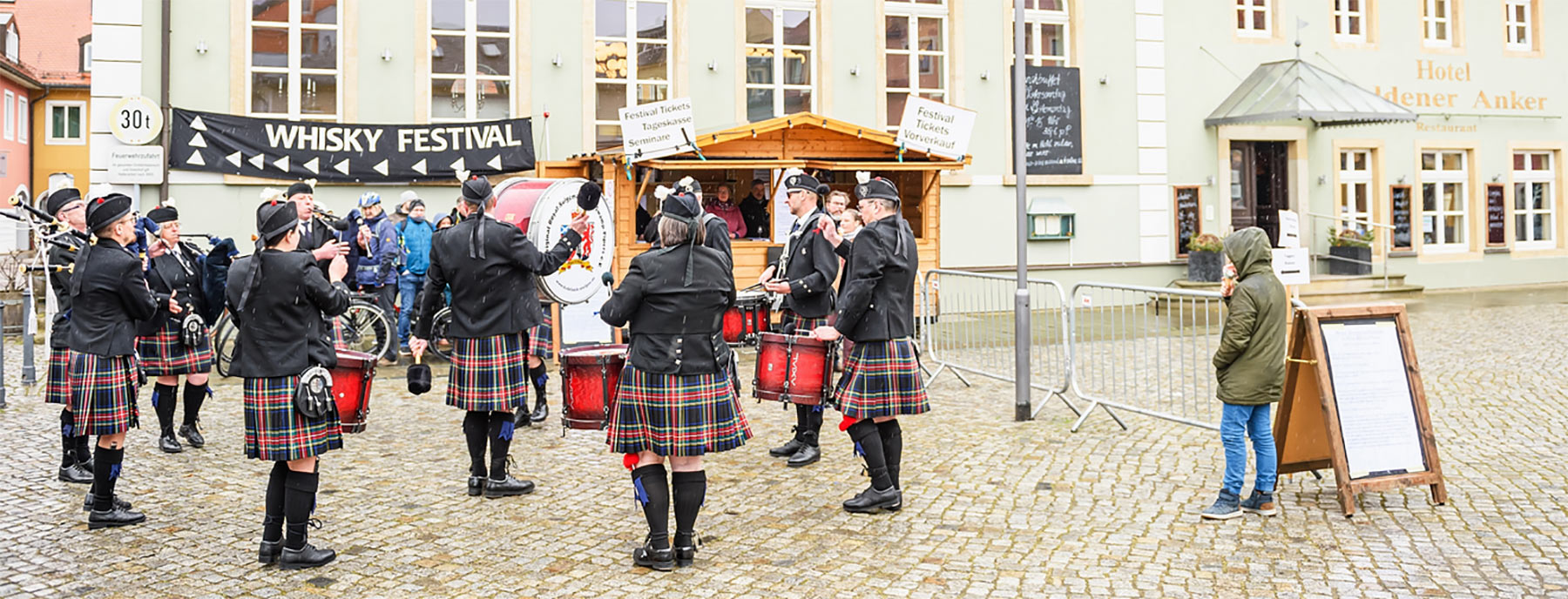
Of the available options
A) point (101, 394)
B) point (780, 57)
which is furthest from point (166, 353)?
point (780, 57)

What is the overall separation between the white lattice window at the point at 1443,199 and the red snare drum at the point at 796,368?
18168mm

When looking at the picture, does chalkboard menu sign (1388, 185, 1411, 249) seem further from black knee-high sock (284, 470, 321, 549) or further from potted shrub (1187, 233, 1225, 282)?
black knee-high sock (284, 470, 321, 549)

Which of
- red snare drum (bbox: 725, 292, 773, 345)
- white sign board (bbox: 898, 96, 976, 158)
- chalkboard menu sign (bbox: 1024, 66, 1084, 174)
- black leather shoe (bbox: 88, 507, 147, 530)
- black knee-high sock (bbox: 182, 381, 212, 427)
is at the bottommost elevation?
black leather shoe (bbox: 88, 507, 147, 530)

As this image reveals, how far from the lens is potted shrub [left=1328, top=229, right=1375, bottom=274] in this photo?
19.8 meters

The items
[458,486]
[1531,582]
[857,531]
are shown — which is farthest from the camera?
[458,486]

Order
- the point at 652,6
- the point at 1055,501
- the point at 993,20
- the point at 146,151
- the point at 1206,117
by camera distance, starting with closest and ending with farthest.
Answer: the point at 1055,501, the point at 146,151, the point at 652,6, the point at 993,20, the point at 1206,117

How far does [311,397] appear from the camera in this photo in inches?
206

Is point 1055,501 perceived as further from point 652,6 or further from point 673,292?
point 652,6

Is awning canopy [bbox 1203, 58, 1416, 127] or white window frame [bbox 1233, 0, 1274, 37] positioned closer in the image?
awning canopy [bbox 1203, 58, 1416, 127]

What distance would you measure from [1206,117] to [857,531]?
15.7 metres

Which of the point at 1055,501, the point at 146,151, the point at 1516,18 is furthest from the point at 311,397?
the point at 1516,18

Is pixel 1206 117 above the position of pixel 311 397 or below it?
above

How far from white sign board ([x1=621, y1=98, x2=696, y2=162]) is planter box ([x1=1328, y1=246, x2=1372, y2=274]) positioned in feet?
39.2

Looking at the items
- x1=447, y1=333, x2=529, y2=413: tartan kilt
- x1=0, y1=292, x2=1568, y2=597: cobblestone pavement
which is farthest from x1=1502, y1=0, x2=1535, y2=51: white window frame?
x1=447, y1=333, x2=529, y2=413: tartan kilt
